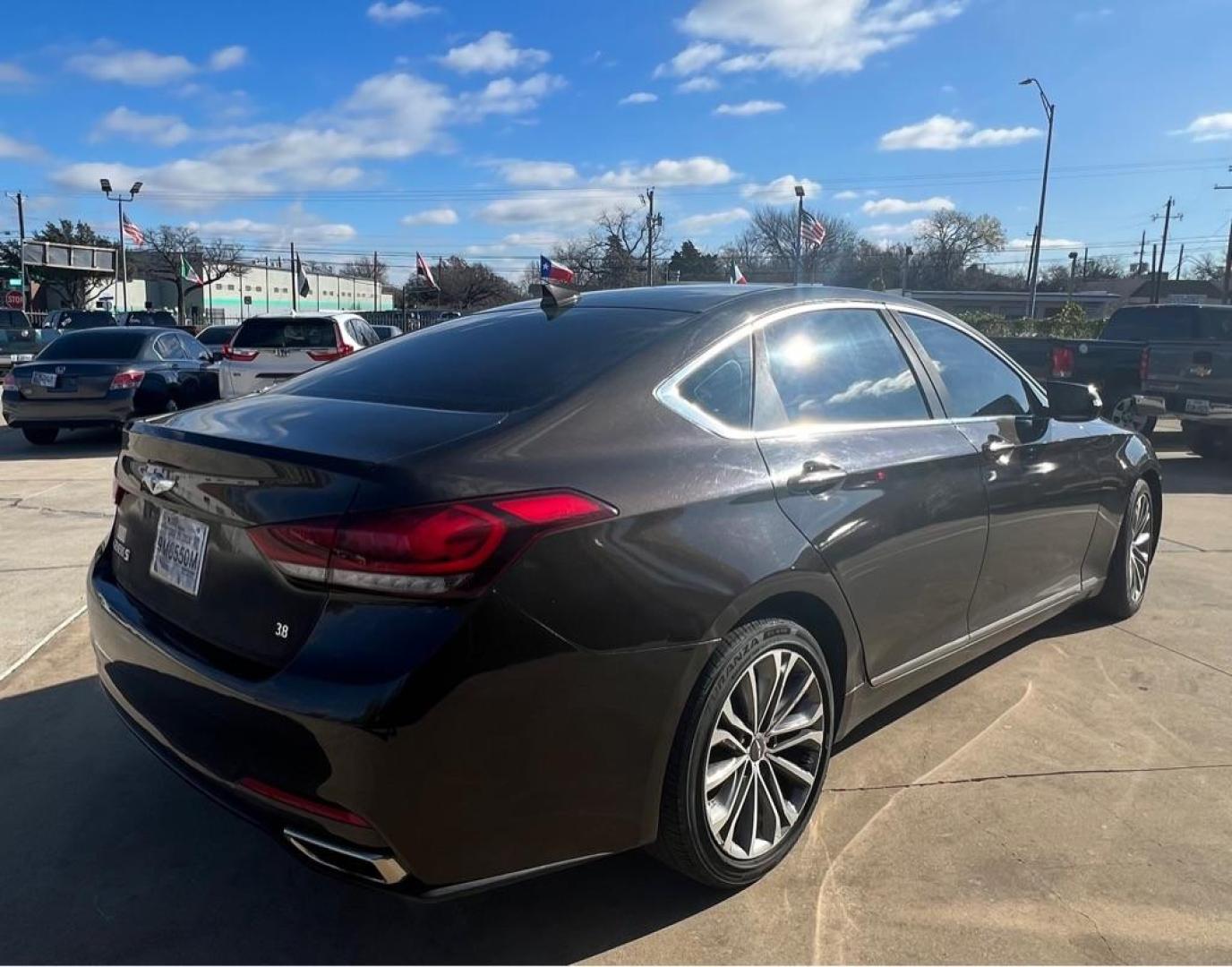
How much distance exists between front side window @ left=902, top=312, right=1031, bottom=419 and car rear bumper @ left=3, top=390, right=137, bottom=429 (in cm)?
992

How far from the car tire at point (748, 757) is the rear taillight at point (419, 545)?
665mm

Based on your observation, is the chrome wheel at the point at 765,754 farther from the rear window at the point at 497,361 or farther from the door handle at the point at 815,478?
the rear window at the point at 497,361

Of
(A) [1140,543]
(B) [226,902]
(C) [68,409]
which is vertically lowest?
(B) [226,902]

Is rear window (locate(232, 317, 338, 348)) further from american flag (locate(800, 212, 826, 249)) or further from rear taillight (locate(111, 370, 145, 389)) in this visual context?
american flag (locate(800, 212, 826, 249))

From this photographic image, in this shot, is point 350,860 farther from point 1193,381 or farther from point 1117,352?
point 1117,352

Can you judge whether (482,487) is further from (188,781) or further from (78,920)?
(78,920)

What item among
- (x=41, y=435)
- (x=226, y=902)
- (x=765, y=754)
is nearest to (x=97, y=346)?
(x=41, y=435)

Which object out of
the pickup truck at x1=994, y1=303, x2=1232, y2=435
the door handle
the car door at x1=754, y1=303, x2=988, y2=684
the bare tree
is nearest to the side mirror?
the car door at x1=754, y1=303, x2=988, y2=684

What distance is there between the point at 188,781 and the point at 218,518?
26.2 inches

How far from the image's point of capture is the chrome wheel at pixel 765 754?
2.49 meters

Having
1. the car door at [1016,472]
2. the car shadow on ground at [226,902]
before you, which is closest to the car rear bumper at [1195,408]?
the car door at [1016,472]

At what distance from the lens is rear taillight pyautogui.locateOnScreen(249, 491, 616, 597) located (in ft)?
6.43

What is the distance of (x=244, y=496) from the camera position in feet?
7.23

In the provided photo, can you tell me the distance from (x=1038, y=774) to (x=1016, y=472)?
45.1 inches
